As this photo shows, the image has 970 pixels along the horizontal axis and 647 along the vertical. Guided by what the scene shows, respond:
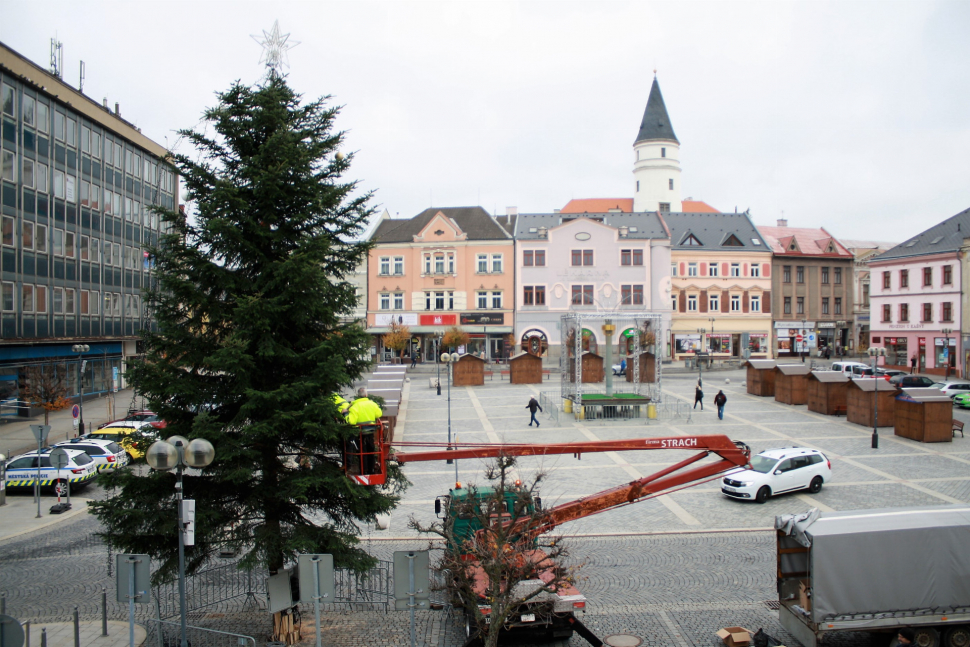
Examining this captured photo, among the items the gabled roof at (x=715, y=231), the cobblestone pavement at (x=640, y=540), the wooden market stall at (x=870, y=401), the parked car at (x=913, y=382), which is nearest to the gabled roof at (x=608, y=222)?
the gabled roof at (x=715, y=231)

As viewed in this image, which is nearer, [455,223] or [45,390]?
[45,390]

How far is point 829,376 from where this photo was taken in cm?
3309

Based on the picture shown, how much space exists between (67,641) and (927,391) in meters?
30.4

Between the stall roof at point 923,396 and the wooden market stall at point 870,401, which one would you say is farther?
the wooden market stall at point 870,401

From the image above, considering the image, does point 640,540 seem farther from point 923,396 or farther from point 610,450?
point 923,396

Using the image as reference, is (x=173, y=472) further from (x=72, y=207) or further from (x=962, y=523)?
(x=72, y=207)

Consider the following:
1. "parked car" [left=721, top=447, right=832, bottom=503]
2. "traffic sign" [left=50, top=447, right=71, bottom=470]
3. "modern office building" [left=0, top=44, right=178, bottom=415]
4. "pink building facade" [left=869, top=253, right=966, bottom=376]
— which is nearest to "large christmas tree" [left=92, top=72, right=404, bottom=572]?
"traffic sign" [left=50, top=447, right=71, bottom=470]

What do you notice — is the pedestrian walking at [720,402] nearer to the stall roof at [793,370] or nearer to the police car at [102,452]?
the stall roof at [793,370]

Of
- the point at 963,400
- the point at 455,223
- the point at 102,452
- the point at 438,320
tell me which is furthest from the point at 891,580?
the point at 455,223

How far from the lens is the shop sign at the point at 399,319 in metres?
64.0

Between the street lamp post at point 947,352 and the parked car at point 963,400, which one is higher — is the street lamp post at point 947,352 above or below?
above

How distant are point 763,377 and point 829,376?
21.4 ft

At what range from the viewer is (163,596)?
43.6ft

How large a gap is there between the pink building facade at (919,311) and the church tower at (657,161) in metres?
29.1
